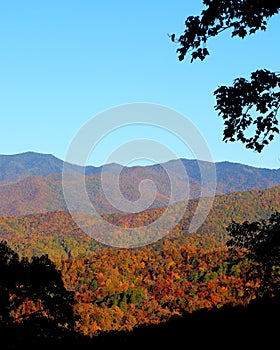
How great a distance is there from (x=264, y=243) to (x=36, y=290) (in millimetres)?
10953

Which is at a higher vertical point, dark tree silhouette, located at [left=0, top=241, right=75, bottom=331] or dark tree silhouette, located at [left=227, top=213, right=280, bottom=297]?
dark tree silhouette, located at [left=227, top=213, right=280, bottom=297]

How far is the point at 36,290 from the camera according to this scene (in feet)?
78.4

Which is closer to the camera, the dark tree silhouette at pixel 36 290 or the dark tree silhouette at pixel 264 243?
the dark tree silhouette at pixel 264 243

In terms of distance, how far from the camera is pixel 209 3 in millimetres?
11391

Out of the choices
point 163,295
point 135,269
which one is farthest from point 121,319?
point 135,269

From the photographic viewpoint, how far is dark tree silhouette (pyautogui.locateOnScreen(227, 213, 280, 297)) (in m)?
18.5

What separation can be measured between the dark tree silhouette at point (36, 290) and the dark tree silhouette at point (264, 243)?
908cm

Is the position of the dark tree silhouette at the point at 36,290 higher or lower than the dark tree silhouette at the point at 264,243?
lower

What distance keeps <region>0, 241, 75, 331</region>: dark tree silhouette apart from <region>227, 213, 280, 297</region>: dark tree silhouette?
9.08 meters

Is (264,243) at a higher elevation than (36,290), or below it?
higher

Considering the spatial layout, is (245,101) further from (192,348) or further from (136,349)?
(136,349)

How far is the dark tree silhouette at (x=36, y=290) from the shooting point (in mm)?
23062

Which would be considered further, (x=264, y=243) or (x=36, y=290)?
(x=36, y=290)

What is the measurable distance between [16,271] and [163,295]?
125m
